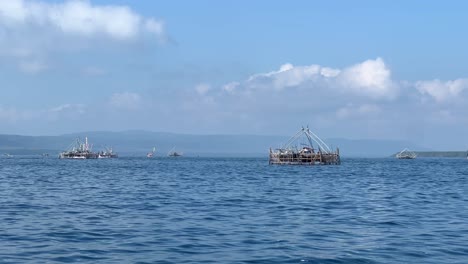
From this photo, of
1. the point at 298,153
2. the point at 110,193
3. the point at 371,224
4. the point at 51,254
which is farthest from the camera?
the point at 298,153

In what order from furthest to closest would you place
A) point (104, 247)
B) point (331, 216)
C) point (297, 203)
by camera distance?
point (297, 203) < point (331, 216) < point (104, 247)

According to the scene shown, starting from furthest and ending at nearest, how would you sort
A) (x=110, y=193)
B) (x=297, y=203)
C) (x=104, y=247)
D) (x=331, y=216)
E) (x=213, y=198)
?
(x=110, y=193) < (x=213, y=198) < (x=297, y=203) < (x=331, y=216) < (x=104, y=247)

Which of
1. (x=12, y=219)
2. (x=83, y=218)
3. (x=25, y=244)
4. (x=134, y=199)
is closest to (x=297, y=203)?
(x=134, y=199)

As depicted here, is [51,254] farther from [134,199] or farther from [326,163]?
[326,163]

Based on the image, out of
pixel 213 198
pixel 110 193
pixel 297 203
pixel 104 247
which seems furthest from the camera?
pixel 110 193

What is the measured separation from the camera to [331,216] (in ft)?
115

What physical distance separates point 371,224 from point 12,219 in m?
17.6

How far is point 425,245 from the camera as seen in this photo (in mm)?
25344

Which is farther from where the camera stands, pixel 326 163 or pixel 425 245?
pixel 326 163

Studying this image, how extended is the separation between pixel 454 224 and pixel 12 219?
21.7 m

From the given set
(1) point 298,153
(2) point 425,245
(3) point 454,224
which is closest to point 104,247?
(2) point 425,245

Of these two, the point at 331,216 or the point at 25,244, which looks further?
the point at 331,216

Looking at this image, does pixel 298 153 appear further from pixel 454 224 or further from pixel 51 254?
pixel 51 254

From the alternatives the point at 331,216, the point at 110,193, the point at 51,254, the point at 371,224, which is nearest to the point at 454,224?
the point at 371,224
